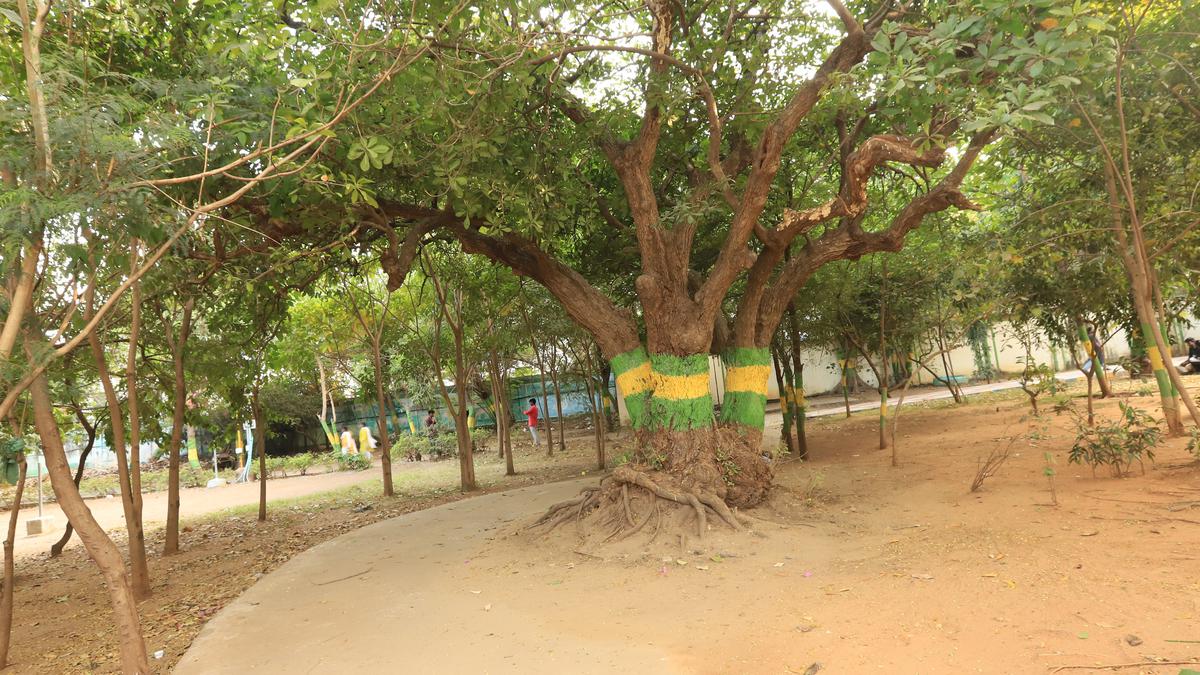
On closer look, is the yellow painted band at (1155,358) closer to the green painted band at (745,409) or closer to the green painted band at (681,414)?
the green painted band at (745,409)

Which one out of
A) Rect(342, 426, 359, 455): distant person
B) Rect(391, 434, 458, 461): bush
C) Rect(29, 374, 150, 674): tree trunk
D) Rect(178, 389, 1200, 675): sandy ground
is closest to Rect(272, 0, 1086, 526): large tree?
Rect(178, 389, 1200, 675): sandy ground

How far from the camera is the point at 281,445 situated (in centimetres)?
2728

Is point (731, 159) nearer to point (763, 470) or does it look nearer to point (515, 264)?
point (515, 264)

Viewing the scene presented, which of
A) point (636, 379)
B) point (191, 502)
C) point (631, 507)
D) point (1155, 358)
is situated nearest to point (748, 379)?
point (636, 379)

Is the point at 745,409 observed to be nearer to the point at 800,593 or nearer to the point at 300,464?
the point at 800,593

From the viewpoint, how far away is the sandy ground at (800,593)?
11.8 ft

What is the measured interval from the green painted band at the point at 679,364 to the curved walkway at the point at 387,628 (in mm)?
2625

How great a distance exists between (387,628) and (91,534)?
6.34 ft

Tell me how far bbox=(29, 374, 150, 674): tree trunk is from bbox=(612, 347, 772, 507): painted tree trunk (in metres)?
4.45

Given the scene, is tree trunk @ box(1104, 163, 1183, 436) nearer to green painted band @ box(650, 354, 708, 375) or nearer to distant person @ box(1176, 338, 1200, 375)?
green painted band @ box(650, 354, 708, 375)

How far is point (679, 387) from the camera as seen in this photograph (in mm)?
6977

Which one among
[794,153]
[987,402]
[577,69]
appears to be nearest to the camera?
[577,69]

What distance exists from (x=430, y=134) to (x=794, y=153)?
4991 millimetres

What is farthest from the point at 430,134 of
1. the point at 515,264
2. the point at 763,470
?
the point at 763,470
